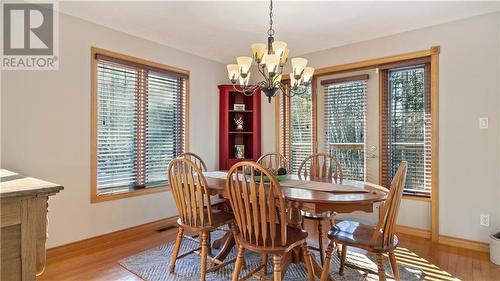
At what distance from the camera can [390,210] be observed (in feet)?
5.79

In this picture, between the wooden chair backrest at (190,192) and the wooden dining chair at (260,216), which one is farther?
the wooden chair backrest at (190,192)

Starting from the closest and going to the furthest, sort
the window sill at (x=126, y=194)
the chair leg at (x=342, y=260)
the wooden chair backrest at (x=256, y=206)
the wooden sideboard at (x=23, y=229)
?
the wooden sideboard at (x=23, y=229), the wooden chair backrest at (x=256, y=206), the chair leg at (x=342, y=260), the window sill at (x=126, y=194)

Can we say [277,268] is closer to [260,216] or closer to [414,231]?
[260,216]

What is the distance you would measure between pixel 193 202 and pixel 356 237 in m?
1.18

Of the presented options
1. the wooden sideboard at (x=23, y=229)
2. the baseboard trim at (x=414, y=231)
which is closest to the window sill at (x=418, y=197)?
the baseboard trim at (x=414, y=231)

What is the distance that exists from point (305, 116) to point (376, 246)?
2.55 meters

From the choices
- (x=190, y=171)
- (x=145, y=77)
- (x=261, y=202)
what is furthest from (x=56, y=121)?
(x=261, y=202)

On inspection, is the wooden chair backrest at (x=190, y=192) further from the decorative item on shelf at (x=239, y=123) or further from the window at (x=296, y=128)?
the decorative item on shelf at (x=239, y=123)

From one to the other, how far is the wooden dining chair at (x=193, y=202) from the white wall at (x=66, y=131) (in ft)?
4.03

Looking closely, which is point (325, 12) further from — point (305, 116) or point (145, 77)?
point (145, 77)

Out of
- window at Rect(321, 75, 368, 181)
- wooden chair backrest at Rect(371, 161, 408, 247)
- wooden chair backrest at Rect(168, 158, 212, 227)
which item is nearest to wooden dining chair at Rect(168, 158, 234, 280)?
wooden chair backrest at Rect(168, 158, 212, 227)

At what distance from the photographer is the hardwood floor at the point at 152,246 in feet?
7.65

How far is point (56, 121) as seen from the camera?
9.03 feet

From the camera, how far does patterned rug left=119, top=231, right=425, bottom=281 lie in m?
2.28
